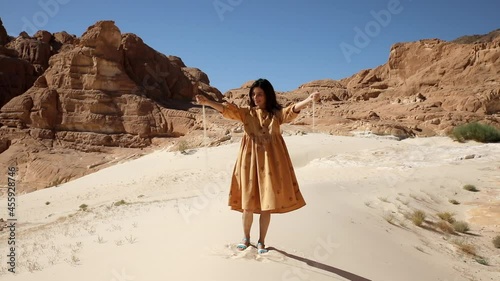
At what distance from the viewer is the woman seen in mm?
3506

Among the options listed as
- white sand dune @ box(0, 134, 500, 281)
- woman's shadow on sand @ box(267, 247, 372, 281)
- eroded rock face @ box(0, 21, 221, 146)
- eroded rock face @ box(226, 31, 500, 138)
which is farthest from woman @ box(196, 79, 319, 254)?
eroded rock face @ box(0, 21, 221, 146)

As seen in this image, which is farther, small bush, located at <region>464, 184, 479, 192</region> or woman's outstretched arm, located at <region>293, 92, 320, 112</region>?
small bush, located at <region>464, 184, 479, 192</region>

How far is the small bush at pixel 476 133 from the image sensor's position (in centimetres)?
1767

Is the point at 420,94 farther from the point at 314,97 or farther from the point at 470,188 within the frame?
the point at 314,97

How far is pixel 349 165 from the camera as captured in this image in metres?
13.4

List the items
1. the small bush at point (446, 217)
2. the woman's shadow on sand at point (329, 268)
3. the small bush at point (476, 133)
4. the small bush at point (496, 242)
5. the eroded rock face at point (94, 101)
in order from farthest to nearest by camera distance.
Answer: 1. the eroded rock face at point (94, 101)
2. the small bush at point (476, 133)
3. the small bush at point (446, 217)
4. the small bush at point (496, 242)
5. the woman's shadow on sand at point (329, 268)

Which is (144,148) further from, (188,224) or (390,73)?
(390,73)

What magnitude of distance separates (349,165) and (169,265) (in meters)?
11.0

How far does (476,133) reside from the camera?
699 inches

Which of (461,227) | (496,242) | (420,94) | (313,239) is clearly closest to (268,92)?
(313,239)

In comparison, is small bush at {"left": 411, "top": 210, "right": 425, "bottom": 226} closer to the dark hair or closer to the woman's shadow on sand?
the woman's shadow on sand

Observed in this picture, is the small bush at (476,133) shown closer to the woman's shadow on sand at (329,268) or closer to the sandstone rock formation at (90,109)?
the sandstone rock formation at (90,109)

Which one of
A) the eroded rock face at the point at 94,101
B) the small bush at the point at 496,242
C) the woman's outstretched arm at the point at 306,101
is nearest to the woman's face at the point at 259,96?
the woman's outstretched arm at the point at 306,101

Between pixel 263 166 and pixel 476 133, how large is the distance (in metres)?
18.2
